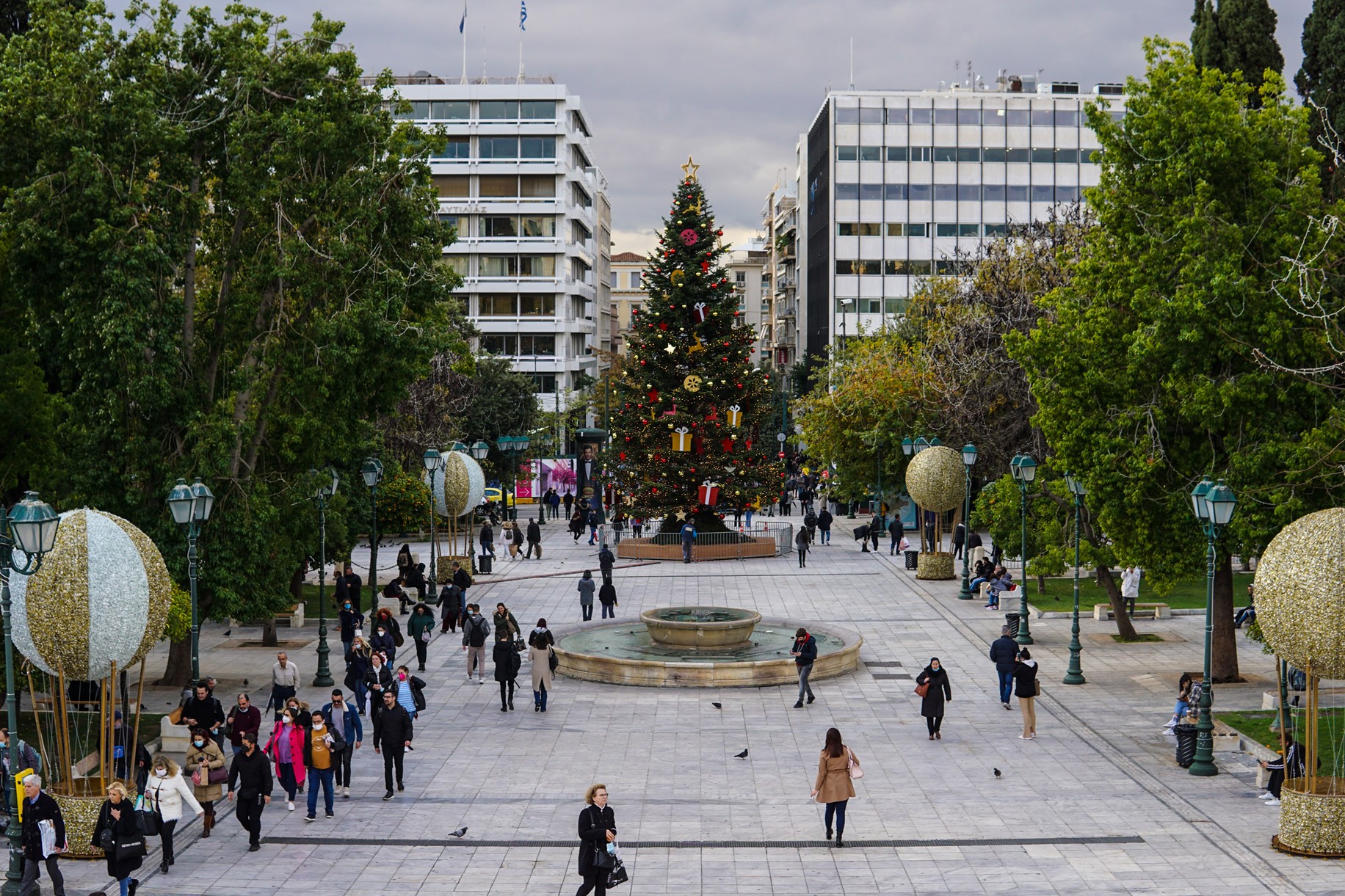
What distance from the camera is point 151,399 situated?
2409 centimetres

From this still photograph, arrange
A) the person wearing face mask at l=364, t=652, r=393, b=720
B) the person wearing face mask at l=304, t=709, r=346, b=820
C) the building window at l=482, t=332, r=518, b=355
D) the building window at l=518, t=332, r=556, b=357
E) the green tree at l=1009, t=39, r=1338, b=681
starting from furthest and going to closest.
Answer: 1. the building window at l=518, t=332, r=556, b=357
2. the building window at l=482, t=332, r=518, b=355
3. the green tree at l=1009, t=39, r=1338, b=681
4. the person wearing face mask at l=364, t=652, r=393, b=720
5. the person wearing face mask at l=304, t=709, r=346, b=820

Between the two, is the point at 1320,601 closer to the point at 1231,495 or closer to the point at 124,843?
the point at 1231,495

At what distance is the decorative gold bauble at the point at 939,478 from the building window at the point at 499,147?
50.5m

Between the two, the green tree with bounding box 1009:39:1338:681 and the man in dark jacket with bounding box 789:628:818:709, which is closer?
the green tree with bounding box 1009:39:1338:681

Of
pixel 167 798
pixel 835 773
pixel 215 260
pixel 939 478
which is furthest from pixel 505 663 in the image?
pixel 939 478

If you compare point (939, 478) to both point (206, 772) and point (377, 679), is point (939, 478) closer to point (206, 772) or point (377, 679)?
point (377, 679)

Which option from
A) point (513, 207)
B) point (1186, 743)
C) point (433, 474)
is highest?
point (513, 207)

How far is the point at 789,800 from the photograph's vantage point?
18547 millimetres

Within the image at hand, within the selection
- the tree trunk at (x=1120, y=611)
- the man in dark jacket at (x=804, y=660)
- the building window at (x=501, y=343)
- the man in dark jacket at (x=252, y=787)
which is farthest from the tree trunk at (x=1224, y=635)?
the building window at (x=501, y=343)

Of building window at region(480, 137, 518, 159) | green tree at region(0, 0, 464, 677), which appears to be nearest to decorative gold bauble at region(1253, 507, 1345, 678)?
green tree at region(0, 0, 464, 677)

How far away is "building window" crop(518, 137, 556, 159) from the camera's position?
85812mm

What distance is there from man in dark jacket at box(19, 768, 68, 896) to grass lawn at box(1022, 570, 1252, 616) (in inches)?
1014

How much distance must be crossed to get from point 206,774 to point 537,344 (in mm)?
71264

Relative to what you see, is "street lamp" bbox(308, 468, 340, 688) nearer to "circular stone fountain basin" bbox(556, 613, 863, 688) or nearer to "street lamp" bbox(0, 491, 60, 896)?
"circular stone fountain basin" bbox(556, 613, 863, 688)
